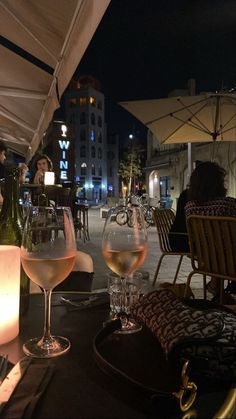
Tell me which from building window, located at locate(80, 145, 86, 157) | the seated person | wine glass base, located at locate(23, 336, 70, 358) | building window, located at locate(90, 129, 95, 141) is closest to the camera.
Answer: wine glass base, located at locate(23, 336, 70, 358)

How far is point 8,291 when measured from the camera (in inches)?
30.5

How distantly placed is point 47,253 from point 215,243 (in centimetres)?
224

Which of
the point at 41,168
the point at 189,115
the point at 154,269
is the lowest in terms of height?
the point at 154,269

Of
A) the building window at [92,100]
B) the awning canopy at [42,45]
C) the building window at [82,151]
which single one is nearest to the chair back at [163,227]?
the awning canopy at [42,45]

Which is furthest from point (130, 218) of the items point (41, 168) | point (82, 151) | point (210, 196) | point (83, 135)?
point (82, 151)

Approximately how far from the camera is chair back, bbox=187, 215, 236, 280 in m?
2.66

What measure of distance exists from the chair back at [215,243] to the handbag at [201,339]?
1.99 m

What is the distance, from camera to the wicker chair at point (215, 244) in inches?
105

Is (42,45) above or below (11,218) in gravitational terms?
above

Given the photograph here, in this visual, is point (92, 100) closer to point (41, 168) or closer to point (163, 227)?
point (41, 168)

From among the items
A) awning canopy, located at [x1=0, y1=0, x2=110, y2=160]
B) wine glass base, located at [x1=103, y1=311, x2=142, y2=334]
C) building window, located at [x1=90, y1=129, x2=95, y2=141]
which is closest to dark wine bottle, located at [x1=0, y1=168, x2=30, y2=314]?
wine glass base, located at [x1=103, y1=311, x2=142, y2=334]

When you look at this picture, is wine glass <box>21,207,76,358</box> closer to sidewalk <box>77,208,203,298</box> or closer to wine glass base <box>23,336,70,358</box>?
wine glass base <box>23,336,70,358</box>

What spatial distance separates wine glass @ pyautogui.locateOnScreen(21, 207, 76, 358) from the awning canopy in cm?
137

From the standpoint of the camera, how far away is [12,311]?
2.59 ft
